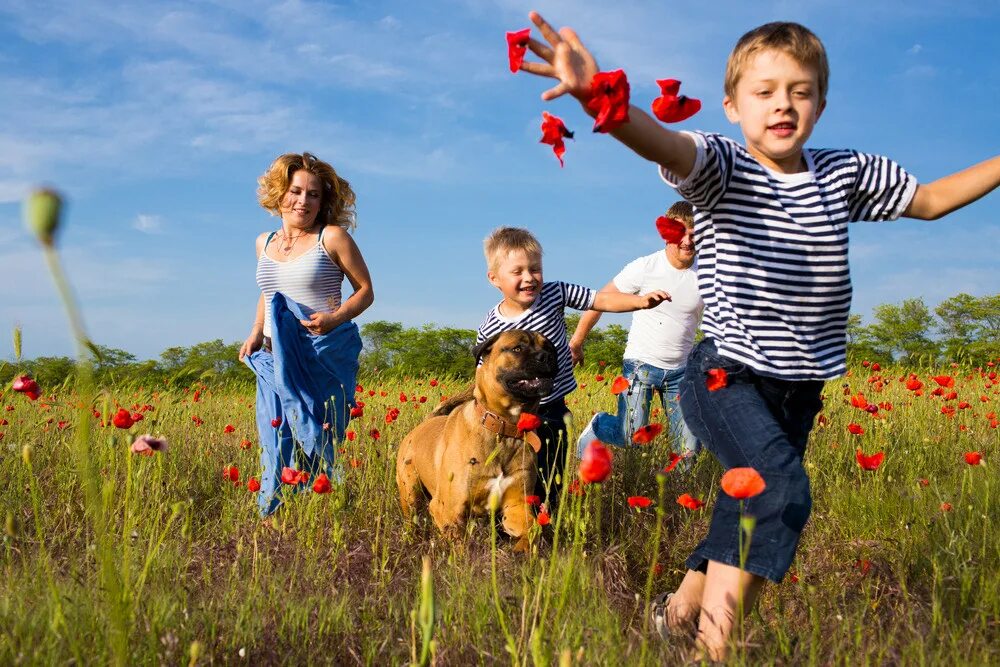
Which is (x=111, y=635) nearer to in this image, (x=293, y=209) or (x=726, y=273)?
(x=726, y=273)

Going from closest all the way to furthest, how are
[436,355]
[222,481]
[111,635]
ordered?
[111,635]
[222,481]
[436,355]

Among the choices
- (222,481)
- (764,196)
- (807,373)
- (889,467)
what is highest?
(764,196)

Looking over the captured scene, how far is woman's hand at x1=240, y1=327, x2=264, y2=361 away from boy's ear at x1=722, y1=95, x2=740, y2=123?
12.7ft

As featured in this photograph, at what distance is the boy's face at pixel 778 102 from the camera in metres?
2.59

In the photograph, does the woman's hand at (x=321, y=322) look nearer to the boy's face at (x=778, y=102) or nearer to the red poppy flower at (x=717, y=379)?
the red poppy flower at (x=717, y=379)

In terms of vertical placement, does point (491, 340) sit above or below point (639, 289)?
below

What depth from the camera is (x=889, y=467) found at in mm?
5055

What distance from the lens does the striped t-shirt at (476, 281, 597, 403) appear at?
15.7 feet

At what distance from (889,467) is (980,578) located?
1.92 meters

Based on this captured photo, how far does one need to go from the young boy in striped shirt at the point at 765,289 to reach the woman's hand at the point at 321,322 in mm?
2785

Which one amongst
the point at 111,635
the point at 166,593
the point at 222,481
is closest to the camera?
the point at 111,635

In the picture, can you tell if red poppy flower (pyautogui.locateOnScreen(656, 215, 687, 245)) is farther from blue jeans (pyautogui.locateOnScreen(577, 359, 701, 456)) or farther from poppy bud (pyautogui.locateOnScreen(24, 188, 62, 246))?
blue jeans (pyautogui.locateOnScreen(577, 359, 701, 456))

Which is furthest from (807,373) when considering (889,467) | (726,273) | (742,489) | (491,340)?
(889,467)

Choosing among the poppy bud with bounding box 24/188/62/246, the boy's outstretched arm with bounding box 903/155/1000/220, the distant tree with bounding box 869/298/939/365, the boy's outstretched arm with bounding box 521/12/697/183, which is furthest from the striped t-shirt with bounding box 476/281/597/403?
the distant tree with bounding box 869/298/939/365
